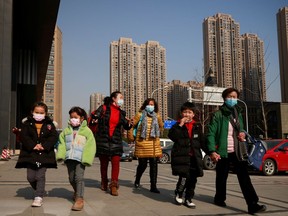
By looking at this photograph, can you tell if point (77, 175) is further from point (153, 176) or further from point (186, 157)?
point (153, 176)

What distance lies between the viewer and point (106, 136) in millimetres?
6746

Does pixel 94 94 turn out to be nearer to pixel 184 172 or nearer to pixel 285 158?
pixel 285 158

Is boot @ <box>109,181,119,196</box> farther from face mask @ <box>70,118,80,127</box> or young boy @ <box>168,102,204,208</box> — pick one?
face mask @ <box>70,118,80,127</box>

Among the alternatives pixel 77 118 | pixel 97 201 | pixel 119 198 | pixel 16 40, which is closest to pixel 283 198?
pixel 119 198

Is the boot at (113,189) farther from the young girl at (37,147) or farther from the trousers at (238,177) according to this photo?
the trousers at (238,177)

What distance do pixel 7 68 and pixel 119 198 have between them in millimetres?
15130

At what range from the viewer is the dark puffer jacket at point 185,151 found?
5508mm

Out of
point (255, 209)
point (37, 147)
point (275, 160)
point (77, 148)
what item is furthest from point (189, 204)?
point (275, 160)

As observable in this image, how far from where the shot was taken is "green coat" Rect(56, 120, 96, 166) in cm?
546

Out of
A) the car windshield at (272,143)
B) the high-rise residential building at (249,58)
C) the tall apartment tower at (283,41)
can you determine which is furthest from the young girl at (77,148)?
the tall apartment tower at (283,41)

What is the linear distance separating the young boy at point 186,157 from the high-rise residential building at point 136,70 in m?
47.5

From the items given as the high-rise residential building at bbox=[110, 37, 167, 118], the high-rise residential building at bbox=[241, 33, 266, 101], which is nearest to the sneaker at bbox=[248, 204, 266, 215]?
the high-rise residential building at bbox=[241, 33, 266, 101]

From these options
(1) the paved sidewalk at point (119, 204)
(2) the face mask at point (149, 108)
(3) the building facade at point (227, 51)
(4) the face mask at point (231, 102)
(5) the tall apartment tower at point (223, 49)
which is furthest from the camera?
(5) the tall apartment tower at point (223, 49)

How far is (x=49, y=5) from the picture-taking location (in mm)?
23281
